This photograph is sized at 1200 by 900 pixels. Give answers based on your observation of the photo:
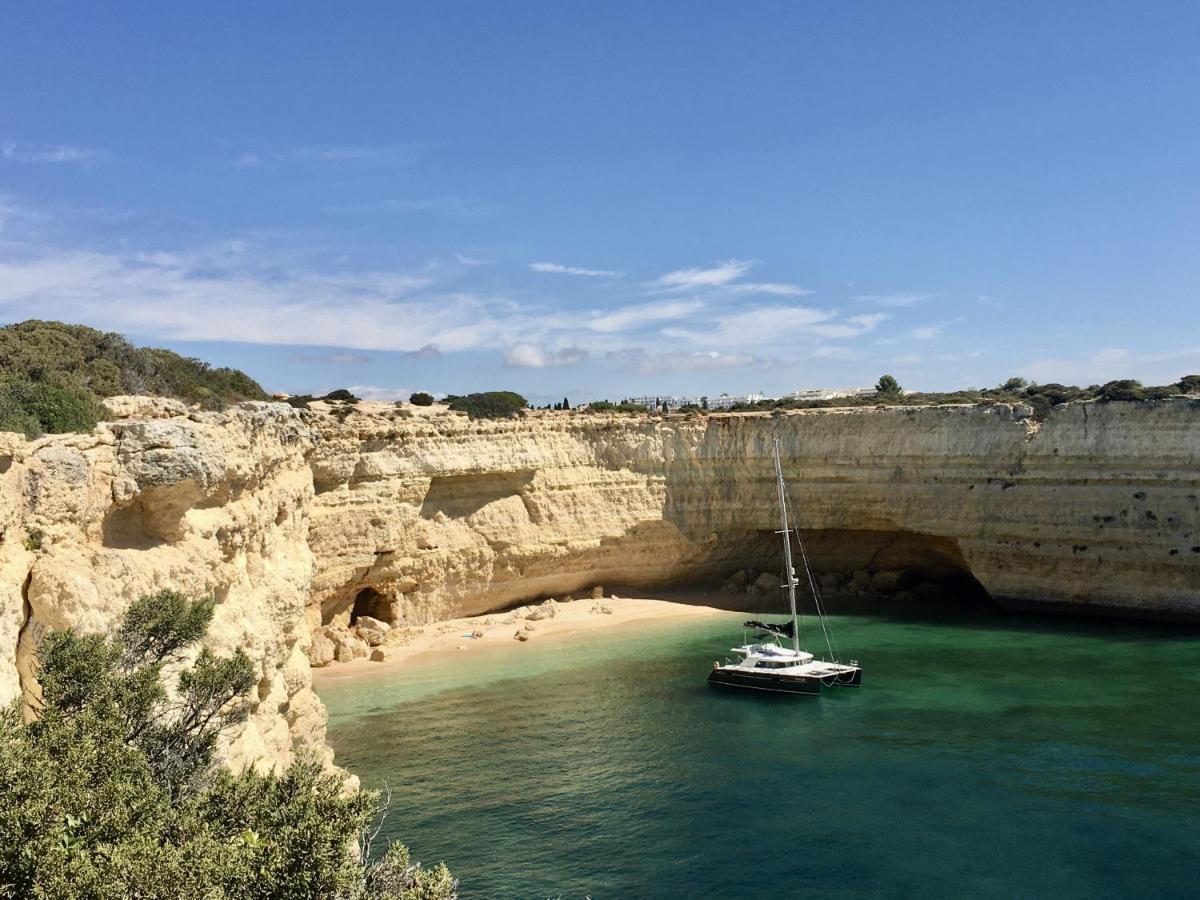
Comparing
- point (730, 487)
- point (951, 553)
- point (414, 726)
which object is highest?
point (730, 487)

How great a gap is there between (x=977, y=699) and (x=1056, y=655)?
5.97m

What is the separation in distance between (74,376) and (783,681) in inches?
805

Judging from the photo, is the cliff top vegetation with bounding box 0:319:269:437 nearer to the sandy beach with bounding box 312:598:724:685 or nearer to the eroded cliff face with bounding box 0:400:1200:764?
the eroded cliff face with bounding box 0:400:1200:764

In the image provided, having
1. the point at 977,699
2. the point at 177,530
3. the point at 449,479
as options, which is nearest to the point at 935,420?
the point at 977,699

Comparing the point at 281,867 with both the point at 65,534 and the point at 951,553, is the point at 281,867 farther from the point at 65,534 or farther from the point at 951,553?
the point at 951,553

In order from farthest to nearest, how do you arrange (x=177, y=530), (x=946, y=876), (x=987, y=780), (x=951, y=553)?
(x=951, y=553) → (x=987, y=780) → (x=946, y=876) → (x=177, y=530)

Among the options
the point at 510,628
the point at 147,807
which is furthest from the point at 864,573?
the point at 147,807

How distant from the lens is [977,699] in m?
24.4

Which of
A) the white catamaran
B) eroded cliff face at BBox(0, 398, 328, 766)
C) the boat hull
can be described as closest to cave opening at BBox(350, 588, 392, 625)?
the white catamaran

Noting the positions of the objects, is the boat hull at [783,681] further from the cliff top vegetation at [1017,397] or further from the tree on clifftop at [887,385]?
the tree on clifftop at [887,385]

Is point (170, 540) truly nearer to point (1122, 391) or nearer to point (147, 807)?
point (147, 807)

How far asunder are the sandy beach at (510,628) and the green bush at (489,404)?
27.7 feet

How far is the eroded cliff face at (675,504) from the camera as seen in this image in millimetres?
20547

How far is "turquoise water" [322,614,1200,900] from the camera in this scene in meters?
15.1
